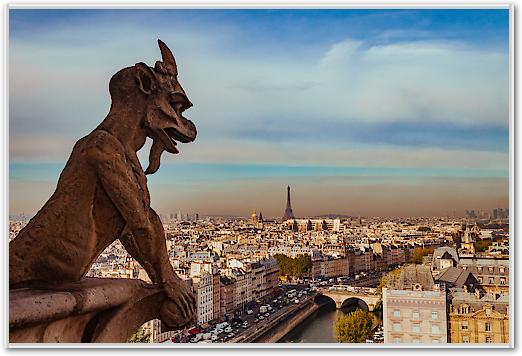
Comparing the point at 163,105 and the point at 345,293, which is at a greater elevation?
the point at 163,105

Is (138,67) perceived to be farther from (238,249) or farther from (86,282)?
(238,249)

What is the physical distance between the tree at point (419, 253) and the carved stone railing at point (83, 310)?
8007 mm

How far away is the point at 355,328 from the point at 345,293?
9.16ft

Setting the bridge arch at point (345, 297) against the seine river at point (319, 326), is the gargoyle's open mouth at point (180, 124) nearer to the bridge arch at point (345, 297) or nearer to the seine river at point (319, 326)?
the seine river at point (319, 326)

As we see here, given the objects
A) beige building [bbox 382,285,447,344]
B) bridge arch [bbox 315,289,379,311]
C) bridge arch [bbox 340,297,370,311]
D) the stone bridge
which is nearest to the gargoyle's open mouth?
beige building [bbox 382,285,447,344]

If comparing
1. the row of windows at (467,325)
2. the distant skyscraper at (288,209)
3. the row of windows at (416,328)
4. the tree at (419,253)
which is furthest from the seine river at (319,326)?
the row of windows at (467,325)

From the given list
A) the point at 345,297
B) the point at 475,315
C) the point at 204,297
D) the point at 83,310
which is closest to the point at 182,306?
the point at 83,310

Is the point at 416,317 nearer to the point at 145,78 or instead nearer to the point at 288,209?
the point at 288,209

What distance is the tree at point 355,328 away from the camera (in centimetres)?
759

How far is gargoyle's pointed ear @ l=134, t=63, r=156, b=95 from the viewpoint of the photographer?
740mm

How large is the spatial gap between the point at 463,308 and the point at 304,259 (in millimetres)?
4466

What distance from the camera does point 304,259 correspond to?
35.9ft

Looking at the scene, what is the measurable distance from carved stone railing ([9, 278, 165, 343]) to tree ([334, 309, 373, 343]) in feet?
22.3

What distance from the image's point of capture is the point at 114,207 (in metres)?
0.71
